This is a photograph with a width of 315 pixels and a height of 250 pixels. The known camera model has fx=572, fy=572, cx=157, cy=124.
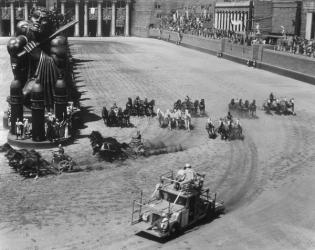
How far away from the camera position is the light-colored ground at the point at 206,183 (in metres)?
18.8

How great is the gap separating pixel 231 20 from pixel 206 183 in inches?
2487

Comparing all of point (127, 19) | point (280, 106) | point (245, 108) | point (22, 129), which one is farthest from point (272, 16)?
point (22, 129)

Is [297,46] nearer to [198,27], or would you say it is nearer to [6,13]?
[198,27]

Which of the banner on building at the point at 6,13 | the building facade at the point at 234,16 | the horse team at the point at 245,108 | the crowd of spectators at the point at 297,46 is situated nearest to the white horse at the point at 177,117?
the horse team at the point at 245,108

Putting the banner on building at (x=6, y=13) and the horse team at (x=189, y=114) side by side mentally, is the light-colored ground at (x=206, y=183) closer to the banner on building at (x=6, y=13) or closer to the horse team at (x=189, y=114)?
the horse team at (x=189, y=114)

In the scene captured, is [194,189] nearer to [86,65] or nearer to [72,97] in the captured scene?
[72,97]

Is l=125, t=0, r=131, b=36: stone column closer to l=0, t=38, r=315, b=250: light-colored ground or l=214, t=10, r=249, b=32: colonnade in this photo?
l=214, t=10, r=249, b=32: colonnade

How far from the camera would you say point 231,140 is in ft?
106

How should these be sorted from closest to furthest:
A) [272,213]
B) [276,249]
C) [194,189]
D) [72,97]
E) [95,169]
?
[276,249], [194,189], [272,213], [95,169], [72,97]

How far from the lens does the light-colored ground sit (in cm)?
1878

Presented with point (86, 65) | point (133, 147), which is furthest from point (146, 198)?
point (86, 65)

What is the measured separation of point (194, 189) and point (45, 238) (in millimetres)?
5207

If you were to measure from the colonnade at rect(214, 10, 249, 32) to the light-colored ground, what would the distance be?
35.0 meters

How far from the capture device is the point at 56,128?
99.8 feet
